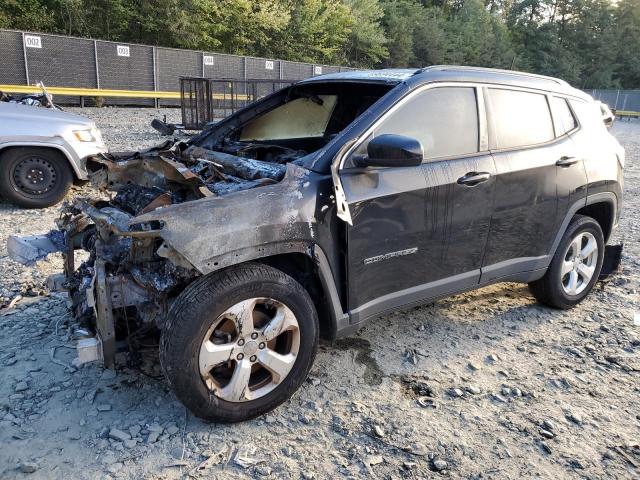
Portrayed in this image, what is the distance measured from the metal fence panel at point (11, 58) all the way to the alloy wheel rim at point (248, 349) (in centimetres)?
1817

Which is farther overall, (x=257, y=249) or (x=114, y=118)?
(x=114, y=118)

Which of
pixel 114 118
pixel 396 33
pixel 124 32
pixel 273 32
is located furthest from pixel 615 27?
pixel 114 118

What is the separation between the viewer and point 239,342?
8.78 feet

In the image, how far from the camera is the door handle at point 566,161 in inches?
151

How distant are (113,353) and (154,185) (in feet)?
3.83

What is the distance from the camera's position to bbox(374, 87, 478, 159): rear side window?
125 inches

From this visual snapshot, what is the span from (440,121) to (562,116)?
1.33m

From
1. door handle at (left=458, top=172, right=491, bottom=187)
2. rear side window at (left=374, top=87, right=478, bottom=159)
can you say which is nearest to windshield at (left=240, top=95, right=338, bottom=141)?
rear side window at (left=374, top=87, right=478, bottom=159)

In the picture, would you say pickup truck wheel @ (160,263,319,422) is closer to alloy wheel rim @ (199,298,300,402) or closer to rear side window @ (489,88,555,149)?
alloy wheel rim @ (199,298,300,402)

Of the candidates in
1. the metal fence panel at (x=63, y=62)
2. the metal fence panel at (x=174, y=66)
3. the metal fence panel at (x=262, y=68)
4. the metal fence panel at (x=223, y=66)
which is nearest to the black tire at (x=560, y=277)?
the metal fence panel at (x=63, y=62)

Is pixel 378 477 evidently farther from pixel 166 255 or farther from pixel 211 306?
pixel 166 255

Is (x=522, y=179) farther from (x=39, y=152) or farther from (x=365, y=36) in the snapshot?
(x=365, y=36)

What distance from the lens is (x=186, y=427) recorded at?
274 centimetres

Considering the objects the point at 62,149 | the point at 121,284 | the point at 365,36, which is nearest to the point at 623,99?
the point at 365,36
